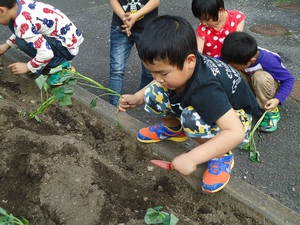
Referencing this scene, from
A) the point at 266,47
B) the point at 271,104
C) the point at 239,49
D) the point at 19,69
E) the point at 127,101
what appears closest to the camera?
the point at 127,101

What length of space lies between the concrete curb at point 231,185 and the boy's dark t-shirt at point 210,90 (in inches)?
13.3

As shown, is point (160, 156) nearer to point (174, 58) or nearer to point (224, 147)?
point (224, 147)

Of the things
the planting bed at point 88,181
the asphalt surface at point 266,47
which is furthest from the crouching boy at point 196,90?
the asphalt surface at point 266,47

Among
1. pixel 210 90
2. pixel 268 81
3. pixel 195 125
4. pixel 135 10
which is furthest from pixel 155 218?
pixel 135 10

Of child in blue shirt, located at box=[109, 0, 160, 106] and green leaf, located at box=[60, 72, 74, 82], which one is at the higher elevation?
green leaf, located at box=[60, 72, 74, 82]

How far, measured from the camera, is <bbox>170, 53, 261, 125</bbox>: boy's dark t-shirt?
68.9 inches

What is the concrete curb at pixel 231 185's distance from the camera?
179 cm

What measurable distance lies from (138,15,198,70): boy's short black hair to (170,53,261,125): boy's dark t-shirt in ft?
0.42

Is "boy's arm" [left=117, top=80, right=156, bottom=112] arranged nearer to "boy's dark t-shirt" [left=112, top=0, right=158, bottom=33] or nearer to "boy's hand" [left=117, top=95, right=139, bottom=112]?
"boy's hand" [left=117, top=95, right=139, bottom=112]

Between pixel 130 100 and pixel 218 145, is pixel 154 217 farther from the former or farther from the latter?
pixel 130 100

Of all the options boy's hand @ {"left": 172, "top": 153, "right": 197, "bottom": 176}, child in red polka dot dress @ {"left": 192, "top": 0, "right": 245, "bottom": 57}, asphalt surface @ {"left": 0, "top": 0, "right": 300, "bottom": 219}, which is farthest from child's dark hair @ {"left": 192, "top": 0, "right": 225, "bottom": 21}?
boy's hand @ {"left": 172, "top": 153, "right": 197, "bottom": 176}

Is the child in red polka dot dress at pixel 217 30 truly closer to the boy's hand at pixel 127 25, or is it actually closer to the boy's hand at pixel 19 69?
the boy's hand at pixel 127 25

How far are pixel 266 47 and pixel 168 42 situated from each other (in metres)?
3.02

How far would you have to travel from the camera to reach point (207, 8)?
2812 mm
